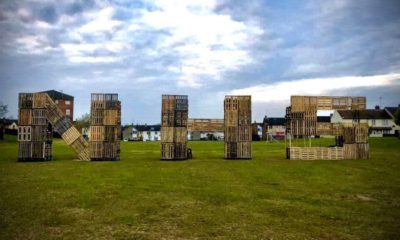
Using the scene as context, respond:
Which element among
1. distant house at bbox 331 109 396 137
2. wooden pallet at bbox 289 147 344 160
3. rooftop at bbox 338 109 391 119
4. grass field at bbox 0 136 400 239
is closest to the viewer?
grass field at bbox 0 136 400 239

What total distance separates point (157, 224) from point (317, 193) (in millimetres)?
8883

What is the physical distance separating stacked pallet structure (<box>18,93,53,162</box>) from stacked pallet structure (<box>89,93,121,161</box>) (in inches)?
174

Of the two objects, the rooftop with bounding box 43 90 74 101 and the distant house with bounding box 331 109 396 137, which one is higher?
the rooftop with bounding box 43 90 74 101

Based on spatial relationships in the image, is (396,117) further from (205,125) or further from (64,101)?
(64,101)

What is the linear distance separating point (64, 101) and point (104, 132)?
109301mm

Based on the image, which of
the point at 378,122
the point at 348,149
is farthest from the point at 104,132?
the point at 378,122

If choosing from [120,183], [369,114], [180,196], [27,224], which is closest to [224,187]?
[180,196]

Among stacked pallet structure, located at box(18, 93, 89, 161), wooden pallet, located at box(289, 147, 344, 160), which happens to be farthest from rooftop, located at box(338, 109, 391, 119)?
stacked pallet structure, located at box(18, 93, 89, 161)

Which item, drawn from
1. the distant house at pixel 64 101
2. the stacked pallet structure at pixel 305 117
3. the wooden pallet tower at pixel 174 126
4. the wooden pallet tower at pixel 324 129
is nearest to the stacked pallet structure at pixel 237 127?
the wooden pallet tower at pixel 174 126

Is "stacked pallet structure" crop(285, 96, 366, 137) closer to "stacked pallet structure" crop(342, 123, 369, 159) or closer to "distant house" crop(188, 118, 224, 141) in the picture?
"stacked pallet structure" crop(342, 123, 369, 159)

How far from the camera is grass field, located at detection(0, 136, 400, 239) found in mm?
10641

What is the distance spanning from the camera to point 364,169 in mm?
25875

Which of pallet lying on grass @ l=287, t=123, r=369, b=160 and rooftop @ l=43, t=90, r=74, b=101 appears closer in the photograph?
pallet lying on grass @ l=287, t=123, r=369, b=160

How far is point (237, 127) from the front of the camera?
35.3 meters
